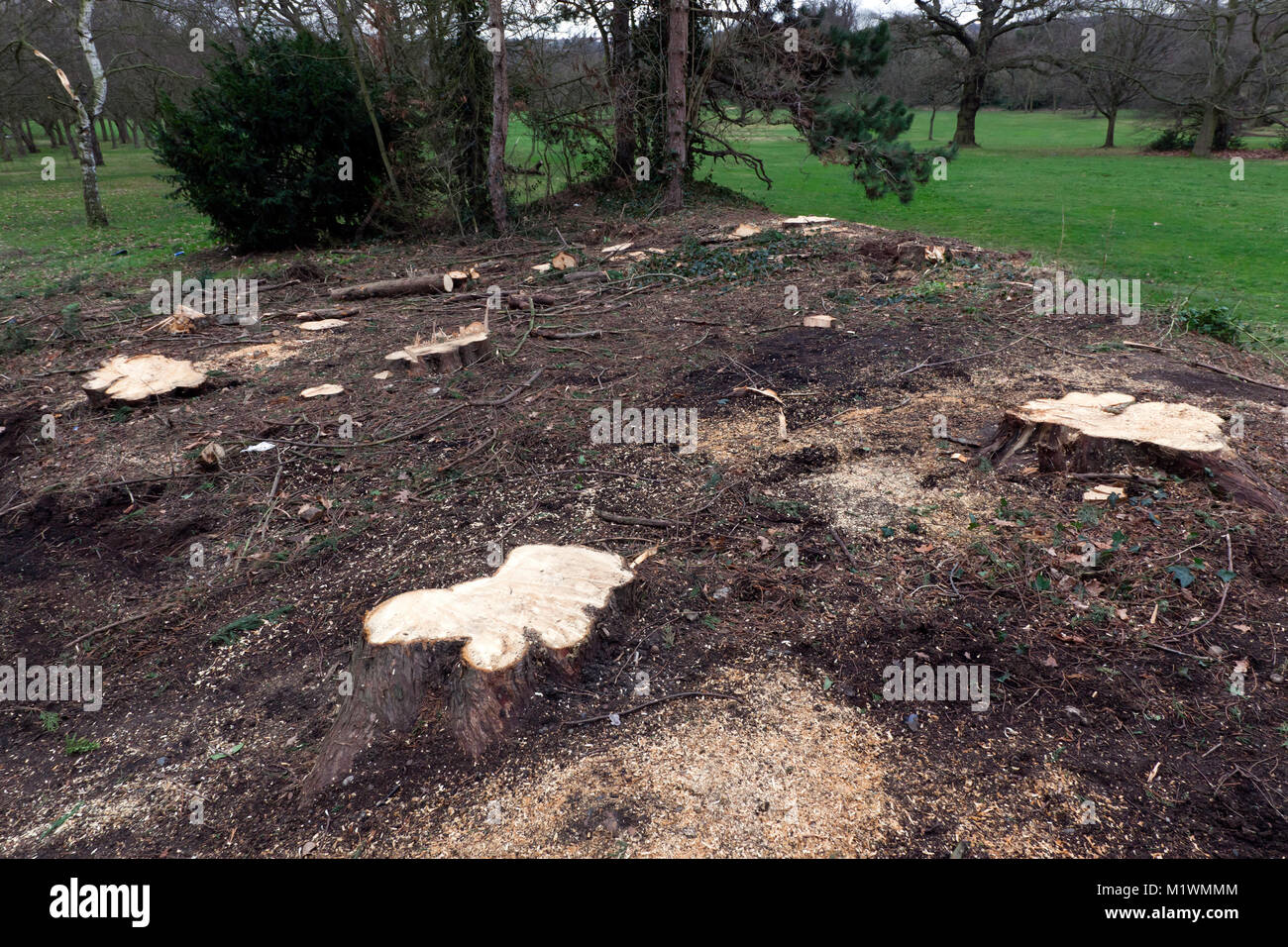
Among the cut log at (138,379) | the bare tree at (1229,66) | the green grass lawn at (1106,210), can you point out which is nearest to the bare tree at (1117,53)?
the bare tree at (1229,66)

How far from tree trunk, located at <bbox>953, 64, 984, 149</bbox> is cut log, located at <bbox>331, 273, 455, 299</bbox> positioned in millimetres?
25077

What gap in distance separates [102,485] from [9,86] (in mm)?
24336

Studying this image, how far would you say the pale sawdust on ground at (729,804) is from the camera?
2.32 m

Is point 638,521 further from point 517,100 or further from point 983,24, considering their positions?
point 983,24

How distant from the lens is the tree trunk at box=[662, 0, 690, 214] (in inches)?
484

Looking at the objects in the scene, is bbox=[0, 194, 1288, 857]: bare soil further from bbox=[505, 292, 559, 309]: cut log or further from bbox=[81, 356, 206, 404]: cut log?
bbox=[505, 292, 559, 309]: cut log

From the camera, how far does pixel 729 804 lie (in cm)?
245

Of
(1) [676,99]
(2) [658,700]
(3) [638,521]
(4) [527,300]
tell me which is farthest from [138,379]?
(1) [676,99]

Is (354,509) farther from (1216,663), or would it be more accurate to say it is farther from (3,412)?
(1216,663)

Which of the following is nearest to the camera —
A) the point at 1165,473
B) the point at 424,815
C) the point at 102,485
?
the point at 424,815

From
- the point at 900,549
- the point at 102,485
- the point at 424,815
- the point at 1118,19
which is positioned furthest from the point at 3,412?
the point at 1118,19

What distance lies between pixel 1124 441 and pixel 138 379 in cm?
695

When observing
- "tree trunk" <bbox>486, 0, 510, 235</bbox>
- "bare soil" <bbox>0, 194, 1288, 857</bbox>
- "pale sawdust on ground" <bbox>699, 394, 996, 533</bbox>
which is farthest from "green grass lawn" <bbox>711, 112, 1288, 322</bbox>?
"tree trunk" <bbox>486, 0, 510, 235</bbox>
